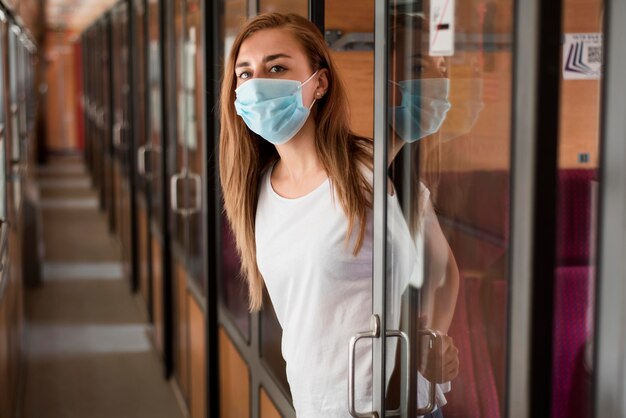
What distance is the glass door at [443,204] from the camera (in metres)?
1.31

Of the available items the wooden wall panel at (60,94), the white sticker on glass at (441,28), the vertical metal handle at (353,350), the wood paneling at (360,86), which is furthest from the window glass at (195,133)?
the wooden wall panel at (60,94)

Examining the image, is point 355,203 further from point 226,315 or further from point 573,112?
point 226,315

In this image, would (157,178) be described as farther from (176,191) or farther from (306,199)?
(306,199)

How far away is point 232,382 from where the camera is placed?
3635 mm

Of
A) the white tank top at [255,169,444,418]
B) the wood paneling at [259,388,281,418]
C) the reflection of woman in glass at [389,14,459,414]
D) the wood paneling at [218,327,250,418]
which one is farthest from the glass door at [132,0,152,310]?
the reflection of woman in glass at [389,14,459,414]

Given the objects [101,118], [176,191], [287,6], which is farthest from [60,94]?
[287,6]

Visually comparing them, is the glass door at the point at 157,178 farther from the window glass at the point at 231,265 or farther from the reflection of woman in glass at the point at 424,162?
the reflection of woman in glass at the point at 424,162

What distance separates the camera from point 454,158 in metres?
1.51

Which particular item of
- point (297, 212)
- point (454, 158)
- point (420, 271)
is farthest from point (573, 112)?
point (297, 212)

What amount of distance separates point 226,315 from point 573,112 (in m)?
2.72

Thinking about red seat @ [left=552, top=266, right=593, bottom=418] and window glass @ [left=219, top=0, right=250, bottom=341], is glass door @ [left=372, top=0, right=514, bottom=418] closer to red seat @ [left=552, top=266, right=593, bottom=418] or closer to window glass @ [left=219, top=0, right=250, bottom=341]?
red seat @ [left=552, top=266, right=593, bottom=418]

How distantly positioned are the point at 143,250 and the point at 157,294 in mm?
1156

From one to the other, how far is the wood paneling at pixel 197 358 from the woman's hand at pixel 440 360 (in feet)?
8.50

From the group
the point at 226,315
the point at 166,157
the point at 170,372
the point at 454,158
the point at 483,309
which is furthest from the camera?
the point at 170,372
